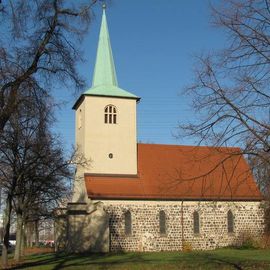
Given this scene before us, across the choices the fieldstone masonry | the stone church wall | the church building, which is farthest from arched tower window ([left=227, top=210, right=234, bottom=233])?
the fieldstone masonry

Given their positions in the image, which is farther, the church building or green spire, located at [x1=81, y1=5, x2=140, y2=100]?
green spire, located at [x1=81, y1=5, x2=140, y2=100]

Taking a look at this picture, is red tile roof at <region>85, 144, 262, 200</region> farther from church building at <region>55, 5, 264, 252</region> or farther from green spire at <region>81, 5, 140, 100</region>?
green spire at <region>81, 5, 140, 100</region>

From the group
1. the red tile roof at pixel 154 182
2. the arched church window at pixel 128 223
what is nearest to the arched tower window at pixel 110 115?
the red tile roof at pixel 154 182

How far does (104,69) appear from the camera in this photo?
138 ft

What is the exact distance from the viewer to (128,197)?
36.7m

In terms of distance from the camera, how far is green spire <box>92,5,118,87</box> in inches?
1644

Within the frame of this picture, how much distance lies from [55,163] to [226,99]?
57.8 ft

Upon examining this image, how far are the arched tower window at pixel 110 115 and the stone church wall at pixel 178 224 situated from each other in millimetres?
7300

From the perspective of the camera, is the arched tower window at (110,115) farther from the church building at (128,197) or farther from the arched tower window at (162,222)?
the arched tower window at (162,222)

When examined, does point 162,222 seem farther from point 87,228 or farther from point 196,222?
point 87,228

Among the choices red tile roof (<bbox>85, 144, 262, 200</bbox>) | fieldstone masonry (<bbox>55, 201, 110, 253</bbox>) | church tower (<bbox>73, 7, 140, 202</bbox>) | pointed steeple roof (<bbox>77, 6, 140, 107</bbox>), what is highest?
pointed steeple roof (<bbox>77, 6, 140, 107</bbox>)

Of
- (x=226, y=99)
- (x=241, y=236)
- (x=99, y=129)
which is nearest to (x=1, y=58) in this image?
(x=226, y=99)

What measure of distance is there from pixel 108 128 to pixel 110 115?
3.82 feet

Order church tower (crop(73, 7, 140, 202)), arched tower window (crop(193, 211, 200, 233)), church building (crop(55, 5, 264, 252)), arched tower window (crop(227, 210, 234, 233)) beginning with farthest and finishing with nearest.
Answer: church tower (crop(73, 7, 140, 202)), arched tower window (crop(227, 210, 234, 233)), arched tower window (crop(193, 211, 200, 233)), church building (crop(55, 5, 264, 252))
